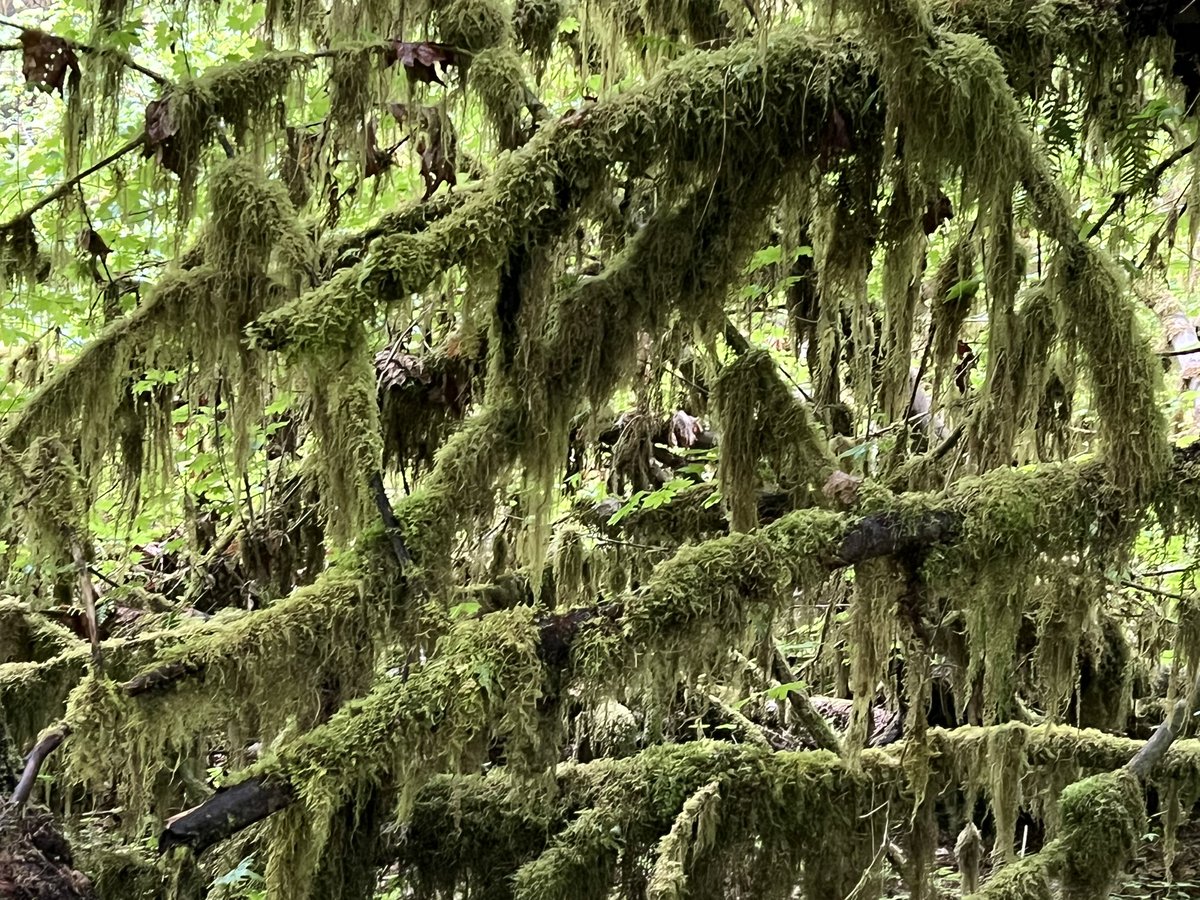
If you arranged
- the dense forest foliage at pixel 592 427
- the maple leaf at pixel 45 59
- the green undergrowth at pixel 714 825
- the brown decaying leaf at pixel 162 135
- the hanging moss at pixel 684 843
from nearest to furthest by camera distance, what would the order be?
the dense forest foliage at pixel 592 427, the hanging moss at pixel 684 843, the brown decaying leaf at pixel 162 135, the maple leaf at pixel 45 59, the green undergrowth at pixel 714 825

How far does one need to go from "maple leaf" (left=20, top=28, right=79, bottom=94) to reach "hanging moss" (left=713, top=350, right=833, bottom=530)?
2274 millimetres

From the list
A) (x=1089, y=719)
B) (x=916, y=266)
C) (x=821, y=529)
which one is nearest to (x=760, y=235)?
(x=916, y=266)

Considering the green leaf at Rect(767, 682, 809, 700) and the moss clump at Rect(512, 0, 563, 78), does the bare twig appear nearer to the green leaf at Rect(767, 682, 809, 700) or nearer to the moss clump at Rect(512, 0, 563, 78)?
the green leaf at Rect(767, 682, 809, 700)

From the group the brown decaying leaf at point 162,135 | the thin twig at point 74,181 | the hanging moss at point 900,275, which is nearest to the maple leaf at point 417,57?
the brown decaying leaf at point 162,135

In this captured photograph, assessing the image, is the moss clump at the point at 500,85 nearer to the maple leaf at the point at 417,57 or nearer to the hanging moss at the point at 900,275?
the maple leaf at the point at 417,57

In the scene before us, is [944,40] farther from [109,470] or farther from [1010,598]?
[109,470]

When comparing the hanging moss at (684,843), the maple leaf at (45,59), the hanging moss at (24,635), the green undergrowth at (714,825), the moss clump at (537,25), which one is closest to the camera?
the hanging moss at (684,843)

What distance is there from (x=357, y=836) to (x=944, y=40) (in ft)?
8.61

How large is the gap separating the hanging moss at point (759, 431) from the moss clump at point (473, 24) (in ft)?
4.41

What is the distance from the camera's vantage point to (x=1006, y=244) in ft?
8.23

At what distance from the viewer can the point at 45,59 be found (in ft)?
9.14

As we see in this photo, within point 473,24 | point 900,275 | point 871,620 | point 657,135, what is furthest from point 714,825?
point 473,24

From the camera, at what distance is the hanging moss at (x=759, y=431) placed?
9.96ft

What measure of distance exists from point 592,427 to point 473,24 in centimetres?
139
